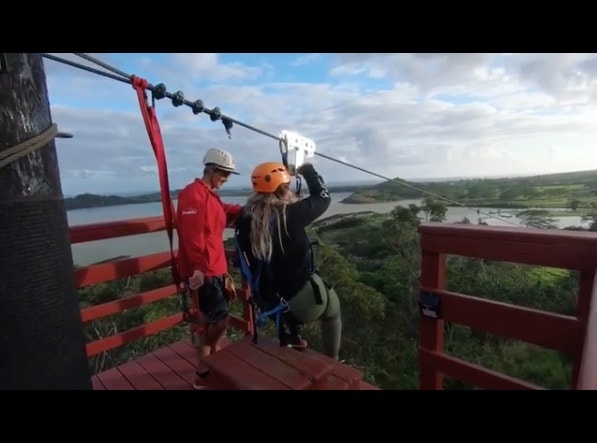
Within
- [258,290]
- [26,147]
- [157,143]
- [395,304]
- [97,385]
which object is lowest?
[395,304]

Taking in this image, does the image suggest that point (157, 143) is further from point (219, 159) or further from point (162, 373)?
point (162, 373)

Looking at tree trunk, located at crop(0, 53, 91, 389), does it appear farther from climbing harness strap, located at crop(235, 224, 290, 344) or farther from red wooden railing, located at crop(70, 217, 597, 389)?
red wooden railing, located at crop(70, 217, 597, 389)

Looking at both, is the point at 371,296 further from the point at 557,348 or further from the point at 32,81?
the point at 32,81

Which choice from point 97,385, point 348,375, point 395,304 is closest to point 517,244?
point 348,375

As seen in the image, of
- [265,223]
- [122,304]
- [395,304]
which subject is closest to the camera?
[265,223]

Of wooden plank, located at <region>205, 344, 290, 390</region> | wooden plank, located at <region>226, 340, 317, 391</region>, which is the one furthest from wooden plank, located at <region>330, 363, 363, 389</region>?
wooden plank, located at <region>205, 344, 290, 390</region>

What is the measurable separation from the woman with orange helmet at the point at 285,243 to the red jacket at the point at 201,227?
226mm

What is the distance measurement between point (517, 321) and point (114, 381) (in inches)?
115

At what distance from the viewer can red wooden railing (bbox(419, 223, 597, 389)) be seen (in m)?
1.59

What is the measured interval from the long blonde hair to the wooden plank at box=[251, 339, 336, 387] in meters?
0.58

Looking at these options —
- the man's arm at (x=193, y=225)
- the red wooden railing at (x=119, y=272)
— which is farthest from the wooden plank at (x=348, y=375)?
the red wooden railing at (x=119, y=272)

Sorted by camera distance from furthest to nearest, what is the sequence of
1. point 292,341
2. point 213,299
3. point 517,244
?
point 213,299 < point 292,341 < point 517,244

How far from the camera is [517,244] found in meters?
1.73
